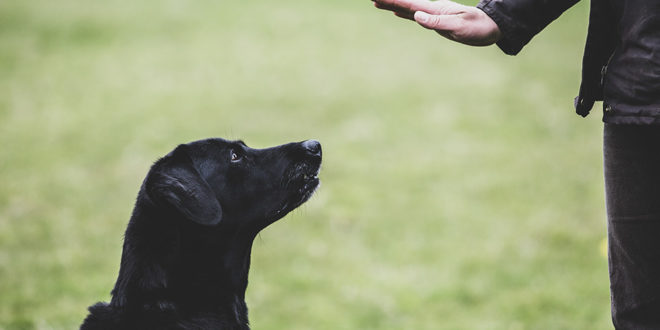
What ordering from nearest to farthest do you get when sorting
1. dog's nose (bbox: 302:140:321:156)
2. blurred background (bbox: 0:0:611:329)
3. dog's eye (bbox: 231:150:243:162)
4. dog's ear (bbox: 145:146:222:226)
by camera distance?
dog's ear (bbox: 145:146:222:226) < dog's eye (bbox: 231:150:243:162) < dog's nose (bbox: 302:140:321:156) < blurred background (bbox: 0:0:611:329)

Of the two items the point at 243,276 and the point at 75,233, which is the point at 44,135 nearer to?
the point at 75,233

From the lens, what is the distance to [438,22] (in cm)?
250

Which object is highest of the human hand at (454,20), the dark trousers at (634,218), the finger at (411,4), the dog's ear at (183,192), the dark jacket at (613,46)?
the dog's ear at (183,192)

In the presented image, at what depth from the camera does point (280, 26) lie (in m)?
14.3

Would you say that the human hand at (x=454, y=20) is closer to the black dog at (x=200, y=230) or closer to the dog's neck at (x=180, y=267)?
the black dog at (x=200, y=230)

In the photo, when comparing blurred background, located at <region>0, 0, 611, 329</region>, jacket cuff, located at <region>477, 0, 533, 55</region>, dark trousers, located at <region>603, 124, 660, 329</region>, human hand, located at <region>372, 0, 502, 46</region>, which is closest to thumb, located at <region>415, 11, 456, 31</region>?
human hand, located at <region>372, 0, 502, 46</region>

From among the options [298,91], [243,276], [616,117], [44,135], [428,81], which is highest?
[44,135]

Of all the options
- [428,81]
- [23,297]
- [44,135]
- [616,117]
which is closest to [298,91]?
[428,81]

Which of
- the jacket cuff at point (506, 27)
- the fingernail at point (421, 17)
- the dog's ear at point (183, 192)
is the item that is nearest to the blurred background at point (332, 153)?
the dog's ear at point (183, 192)

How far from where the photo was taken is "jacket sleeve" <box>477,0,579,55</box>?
251 centimetres

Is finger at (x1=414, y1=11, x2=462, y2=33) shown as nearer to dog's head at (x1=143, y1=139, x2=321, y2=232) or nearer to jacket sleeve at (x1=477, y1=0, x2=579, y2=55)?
jacket sleeve at (x1=477, y1=0, x2=579, y2=55)

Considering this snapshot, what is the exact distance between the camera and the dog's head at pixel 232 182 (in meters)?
2.89

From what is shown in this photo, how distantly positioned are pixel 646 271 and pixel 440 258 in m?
3.76

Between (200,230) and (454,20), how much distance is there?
1.41 m
